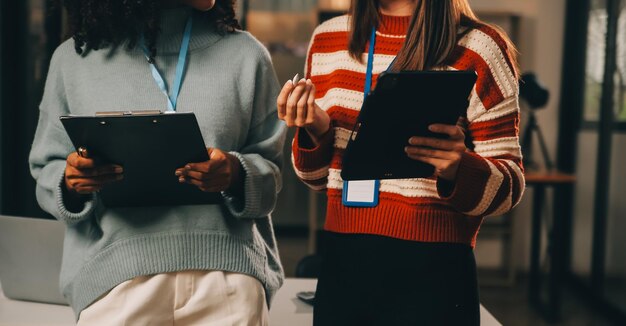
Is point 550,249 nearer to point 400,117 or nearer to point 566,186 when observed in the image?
point 566,186

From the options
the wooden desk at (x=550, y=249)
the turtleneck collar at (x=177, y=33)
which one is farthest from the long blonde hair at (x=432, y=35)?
the wooden desk at (x=550, y=249)

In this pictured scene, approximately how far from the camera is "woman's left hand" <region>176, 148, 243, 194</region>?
1.16 metres

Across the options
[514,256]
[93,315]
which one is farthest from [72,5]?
[514,256]

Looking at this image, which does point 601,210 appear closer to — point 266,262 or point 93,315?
point 266,262

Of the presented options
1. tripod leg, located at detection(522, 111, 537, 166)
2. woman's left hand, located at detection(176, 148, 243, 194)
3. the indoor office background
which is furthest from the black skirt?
tripod leg, located at detection(522, 111, 537, 166)

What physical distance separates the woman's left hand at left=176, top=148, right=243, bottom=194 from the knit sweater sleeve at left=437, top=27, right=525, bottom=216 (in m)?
0.37

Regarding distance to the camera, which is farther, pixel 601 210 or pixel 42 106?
pixel 601 210

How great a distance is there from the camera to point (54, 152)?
1.29 metres

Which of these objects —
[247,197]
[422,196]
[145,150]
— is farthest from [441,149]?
[145,150]

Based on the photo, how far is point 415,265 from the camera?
1.20 m

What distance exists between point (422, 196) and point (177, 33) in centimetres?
58

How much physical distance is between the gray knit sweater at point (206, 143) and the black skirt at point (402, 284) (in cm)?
17

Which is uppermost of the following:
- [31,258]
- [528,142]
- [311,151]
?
[311,151]

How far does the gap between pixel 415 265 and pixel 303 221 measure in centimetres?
500
